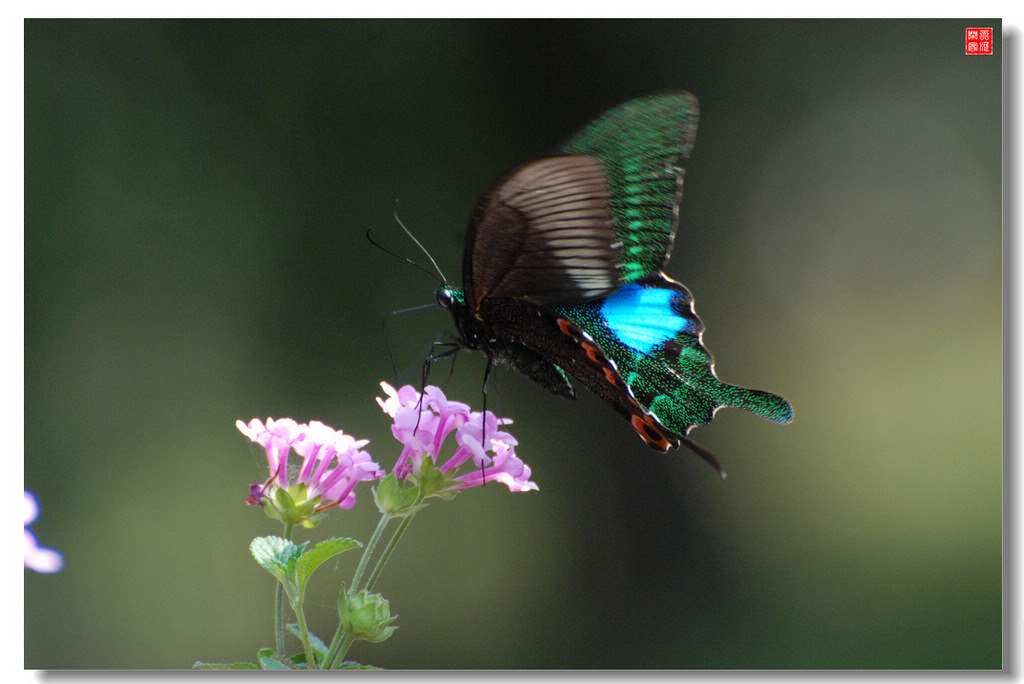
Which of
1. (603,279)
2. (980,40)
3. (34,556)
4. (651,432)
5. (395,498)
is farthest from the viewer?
(980,40)

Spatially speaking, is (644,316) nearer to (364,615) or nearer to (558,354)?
(558,354)

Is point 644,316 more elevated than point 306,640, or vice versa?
point 644,316

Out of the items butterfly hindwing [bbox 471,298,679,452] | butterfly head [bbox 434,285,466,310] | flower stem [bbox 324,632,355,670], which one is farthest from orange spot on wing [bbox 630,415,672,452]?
flower stem [bbox 324,632,355,670]

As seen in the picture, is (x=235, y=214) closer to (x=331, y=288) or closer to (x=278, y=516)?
(x=331, y=288)

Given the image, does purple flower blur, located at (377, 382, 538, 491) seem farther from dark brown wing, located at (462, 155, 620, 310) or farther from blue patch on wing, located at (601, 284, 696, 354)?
blue patch on wing, located at (601, 284, 696, 354)

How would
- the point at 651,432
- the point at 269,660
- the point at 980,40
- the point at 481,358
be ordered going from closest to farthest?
1. the point at 269,660
2. the point at 651,432
3. the point at 980,40
4. the point at 481,358

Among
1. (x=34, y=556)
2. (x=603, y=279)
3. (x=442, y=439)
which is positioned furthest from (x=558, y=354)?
(x=34, y=556)
